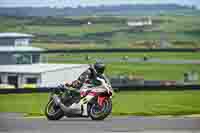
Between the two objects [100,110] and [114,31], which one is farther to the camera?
[114,31]

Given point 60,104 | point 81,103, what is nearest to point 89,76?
point 81,103

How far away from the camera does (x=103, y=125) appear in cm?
713

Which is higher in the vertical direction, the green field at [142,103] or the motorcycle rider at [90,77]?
the motorcycle rider at [90,77]

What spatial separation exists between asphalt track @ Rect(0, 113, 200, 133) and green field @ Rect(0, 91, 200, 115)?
69mm

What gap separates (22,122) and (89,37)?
1090 millimetres

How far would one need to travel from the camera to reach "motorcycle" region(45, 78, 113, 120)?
7113 millimetres

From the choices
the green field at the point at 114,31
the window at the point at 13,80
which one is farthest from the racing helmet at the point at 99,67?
the window at the point at 13,80

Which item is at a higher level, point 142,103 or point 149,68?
point 149,68

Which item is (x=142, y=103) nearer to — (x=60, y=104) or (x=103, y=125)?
(x=103, y=125)

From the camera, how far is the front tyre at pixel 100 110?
714 cm

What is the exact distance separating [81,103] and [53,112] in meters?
0.29

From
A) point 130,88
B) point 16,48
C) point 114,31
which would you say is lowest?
point 130,88

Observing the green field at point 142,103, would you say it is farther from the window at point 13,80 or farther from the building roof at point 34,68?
the building roof at point 34,68

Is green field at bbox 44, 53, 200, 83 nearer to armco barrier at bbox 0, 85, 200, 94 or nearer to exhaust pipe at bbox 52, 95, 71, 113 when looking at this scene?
armco barrier at bbox 0, 85, 200, 94
